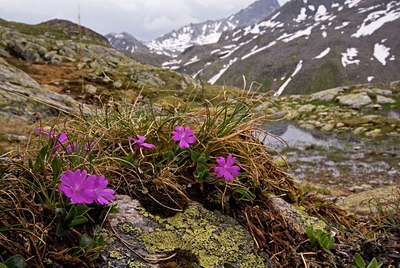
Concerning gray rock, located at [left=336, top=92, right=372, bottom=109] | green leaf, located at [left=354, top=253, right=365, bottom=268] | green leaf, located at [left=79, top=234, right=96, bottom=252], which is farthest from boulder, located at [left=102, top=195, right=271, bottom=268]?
gray rock, located at [left=336, top=92, right=372, bottom=109]

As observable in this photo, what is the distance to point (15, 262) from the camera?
5.13 feet

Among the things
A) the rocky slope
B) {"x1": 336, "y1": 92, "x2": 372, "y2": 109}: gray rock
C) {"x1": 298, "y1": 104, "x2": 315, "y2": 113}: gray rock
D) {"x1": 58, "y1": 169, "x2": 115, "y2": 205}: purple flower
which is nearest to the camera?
{"x1": 58, "y1": 169, "x2": 115, "y2": 205}: purple flower

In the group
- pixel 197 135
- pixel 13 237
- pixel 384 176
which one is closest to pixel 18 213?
pixel 13 237

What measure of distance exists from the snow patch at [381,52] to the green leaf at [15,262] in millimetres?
202890

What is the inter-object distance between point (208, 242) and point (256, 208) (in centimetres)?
52

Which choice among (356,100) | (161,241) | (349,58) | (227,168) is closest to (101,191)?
(161,241)

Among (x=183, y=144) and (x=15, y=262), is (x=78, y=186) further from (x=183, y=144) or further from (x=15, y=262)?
(x=183, y=144)

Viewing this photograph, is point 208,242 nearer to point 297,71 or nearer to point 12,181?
point 12,181

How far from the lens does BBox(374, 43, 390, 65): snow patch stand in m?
184

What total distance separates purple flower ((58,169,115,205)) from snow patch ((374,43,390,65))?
202520mm

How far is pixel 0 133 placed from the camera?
1027 cm

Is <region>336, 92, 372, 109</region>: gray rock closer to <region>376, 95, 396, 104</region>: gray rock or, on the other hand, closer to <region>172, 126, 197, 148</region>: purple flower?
<region>376, 95, 396, 104</region>: gray rock

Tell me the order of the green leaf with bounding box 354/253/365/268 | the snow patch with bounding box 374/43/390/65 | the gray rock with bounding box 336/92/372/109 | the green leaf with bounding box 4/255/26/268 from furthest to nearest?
the snow patch with bounding box 374/43/390/65 → the gray rock with bounding box 336/92/372/109 → the green leaf with bounding box 354/253/365/268 → the green leaf with bounding box 4/255/26/268

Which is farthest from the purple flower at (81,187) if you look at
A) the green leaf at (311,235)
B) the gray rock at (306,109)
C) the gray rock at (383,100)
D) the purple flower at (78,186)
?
the gray rock at (383,100)
